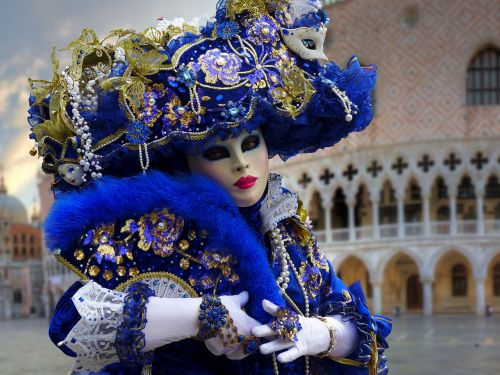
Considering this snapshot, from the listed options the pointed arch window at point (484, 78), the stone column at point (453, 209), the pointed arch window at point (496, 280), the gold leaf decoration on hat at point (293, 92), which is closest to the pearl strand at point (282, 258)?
the gold leaf decoration on hat at point (293, 92)

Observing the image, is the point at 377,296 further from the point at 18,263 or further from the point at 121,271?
the point at 18,263

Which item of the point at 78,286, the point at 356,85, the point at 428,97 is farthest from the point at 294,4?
the point at 428,97

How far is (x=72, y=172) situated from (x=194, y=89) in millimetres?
346

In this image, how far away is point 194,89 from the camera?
168 cm

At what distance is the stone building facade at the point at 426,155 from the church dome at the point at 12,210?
106 ft

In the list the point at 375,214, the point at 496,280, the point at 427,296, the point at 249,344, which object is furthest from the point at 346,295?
the point at 496,280

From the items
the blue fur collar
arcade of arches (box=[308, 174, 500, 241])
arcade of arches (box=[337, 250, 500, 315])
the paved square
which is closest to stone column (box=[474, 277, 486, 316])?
arcade of arches (box=[337, 250, 500, 315])

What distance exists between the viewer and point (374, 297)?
2109cm

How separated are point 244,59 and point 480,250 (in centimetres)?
1984

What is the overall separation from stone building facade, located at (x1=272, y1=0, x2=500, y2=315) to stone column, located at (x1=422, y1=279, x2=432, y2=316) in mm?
28

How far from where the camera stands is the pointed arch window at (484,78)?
21172 mm

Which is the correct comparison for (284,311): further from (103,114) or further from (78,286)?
(103,114)

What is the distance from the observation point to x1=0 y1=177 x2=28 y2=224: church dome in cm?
4969

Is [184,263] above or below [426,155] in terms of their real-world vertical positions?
below
